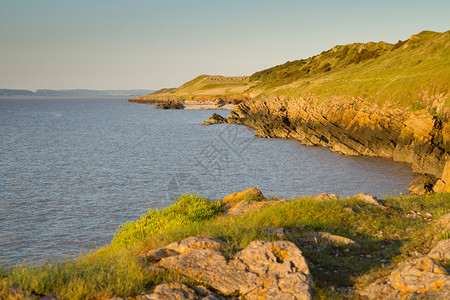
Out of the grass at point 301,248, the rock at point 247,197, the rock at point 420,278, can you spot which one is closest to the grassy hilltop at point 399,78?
the rock at point 247,197

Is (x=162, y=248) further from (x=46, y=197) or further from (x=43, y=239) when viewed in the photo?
(x=46, y=197)

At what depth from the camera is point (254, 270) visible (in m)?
7.30

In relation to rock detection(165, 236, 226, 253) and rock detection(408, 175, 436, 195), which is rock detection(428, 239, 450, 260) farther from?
rock detection(408, 175, 436, 195)

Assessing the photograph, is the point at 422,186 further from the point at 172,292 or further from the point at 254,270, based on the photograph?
the point at 172,292

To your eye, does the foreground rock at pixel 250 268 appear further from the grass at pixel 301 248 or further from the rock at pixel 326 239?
the rock at pixel 326 239

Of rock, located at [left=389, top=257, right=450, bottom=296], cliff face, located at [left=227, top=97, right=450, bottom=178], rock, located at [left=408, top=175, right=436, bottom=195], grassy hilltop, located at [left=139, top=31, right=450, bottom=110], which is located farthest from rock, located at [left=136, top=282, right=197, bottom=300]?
grassy hilltop, located at [left=139, top=31, right=450, bottom=110]

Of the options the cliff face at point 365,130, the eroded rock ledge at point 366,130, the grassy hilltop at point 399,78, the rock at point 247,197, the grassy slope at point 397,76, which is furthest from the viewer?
the grassy slope at point 397,76

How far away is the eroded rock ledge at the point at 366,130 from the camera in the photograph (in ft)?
124

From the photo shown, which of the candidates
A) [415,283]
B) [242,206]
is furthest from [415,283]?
[242,206]

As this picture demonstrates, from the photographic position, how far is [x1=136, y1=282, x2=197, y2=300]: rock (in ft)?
21.3

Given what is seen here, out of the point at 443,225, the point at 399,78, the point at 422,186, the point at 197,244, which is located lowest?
the point at 422,186

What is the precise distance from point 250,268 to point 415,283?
3031 millimetres

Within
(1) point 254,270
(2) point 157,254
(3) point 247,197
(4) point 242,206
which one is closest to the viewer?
(1) point 254,270

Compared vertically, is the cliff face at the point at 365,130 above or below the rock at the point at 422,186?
above
